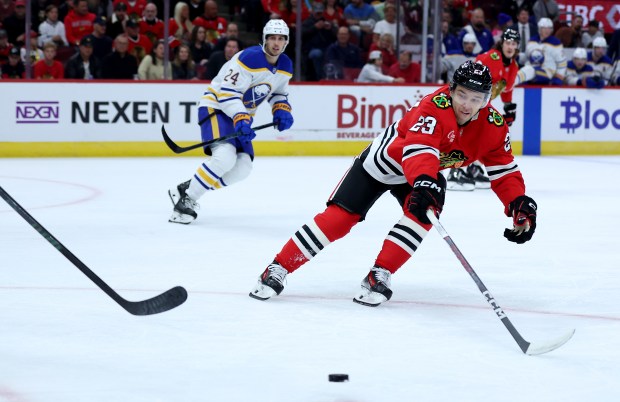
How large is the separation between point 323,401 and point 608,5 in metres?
10.9

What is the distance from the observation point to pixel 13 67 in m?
8.99

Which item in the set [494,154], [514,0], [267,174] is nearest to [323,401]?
[494,154]

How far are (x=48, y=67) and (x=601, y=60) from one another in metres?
5.64

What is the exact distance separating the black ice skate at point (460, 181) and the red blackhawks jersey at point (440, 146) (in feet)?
12.4

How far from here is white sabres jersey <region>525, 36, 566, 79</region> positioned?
10508 millimetres

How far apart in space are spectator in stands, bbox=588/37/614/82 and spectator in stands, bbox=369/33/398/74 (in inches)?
90.8

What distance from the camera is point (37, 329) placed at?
124 inches

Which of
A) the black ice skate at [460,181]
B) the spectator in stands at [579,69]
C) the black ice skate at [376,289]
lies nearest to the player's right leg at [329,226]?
the black ice skate at [376,289]

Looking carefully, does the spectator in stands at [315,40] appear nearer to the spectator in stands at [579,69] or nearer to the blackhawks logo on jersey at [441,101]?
the spectator in stands at [579,69]

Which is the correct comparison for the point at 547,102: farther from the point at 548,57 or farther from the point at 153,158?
the point at 153,158

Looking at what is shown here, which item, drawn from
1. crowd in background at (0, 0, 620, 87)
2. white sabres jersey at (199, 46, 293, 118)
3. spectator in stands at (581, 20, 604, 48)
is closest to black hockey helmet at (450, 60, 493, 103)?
white sabres jersey at (199, 46, 293, 118)

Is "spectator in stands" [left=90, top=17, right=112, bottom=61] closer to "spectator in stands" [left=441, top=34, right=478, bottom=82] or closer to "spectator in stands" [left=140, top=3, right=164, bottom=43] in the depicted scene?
"spectator in stands" [left=140, top=3, right=164, bottom=43]

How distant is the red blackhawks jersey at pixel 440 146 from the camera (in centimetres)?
329

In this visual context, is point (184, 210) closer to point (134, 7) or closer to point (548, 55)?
point (134, 7)
